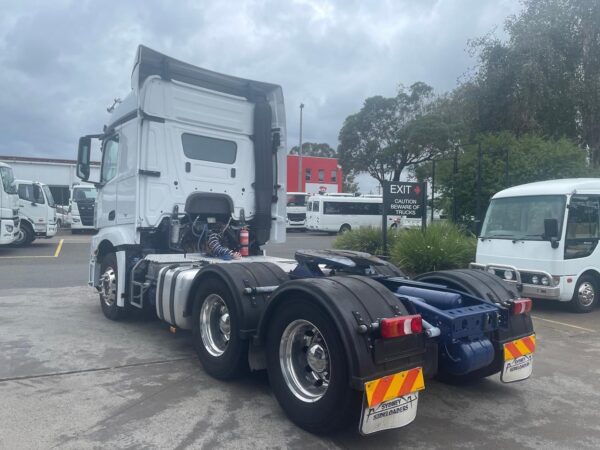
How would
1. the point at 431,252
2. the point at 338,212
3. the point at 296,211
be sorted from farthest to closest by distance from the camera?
the point at 296,211 < the point at 338,212 < the point at 431,252

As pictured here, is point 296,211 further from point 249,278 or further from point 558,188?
point 249,278

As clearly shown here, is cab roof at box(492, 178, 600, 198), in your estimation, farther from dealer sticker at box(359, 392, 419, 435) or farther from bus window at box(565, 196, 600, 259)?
dealer sticker at box(359, 392, 419, 435)

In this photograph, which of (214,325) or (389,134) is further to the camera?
(389,134)

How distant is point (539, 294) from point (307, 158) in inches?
1839

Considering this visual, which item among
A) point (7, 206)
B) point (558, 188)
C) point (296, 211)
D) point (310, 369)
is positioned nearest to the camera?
point (310, 369)

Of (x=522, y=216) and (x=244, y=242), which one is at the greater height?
(x=522, y=216)

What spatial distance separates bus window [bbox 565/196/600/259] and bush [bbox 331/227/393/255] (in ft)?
19.5

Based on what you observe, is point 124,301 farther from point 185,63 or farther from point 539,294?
point 539,294

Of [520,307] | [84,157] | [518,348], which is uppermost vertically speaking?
[84,157]

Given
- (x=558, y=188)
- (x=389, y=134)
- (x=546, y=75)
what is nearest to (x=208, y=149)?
(x=558, y=188)

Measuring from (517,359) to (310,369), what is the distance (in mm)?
1885

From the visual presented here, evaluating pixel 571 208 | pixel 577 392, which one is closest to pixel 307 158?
pixel 571 208

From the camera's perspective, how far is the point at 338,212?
110 ft

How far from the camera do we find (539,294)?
9305 millimetres
